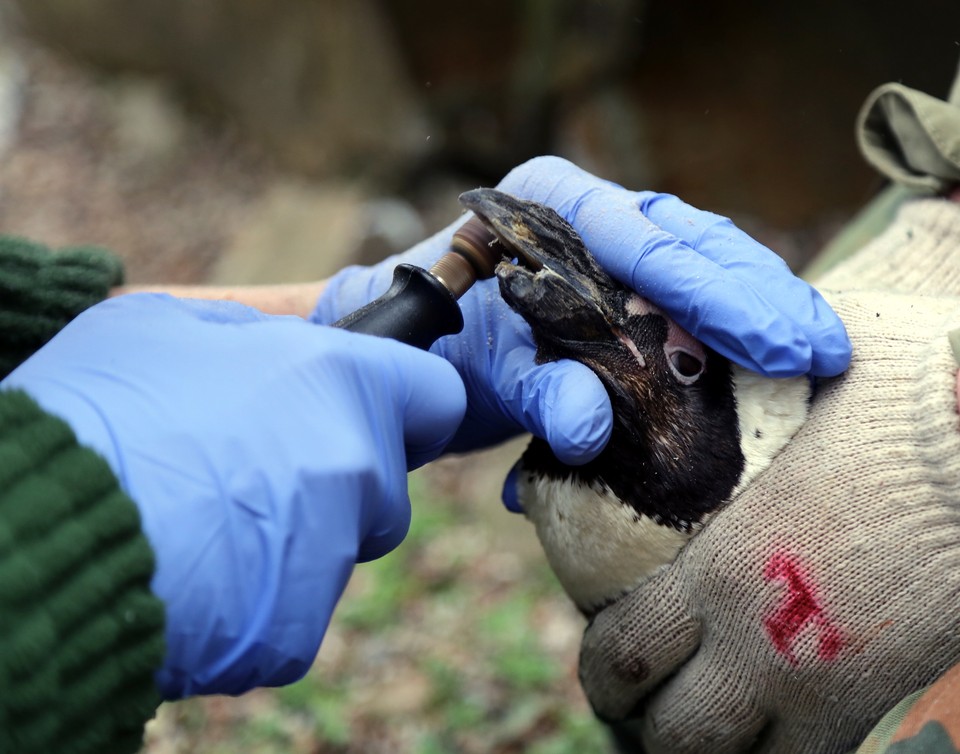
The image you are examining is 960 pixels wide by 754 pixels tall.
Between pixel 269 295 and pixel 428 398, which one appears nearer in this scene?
pixel 428 398

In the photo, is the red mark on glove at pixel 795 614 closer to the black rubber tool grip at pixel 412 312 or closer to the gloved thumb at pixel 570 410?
the gloved thumb at pixel 570 410

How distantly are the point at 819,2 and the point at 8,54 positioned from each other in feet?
18.7

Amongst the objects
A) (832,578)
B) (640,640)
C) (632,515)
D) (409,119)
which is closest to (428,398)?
(632,515)

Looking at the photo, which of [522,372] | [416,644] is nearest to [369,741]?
[416,644]

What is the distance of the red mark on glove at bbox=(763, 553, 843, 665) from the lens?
1250 millimetres

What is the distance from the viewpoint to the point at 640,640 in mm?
1407

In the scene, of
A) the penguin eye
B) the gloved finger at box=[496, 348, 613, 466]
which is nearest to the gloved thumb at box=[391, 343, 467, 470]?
the gloved finger at box=[496, 348, 613, 466]

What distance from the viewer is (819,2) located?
4324mm

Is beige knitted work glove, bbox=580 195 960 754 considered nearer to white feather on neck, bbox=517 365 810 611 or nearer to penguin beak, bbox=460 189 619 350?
white feather on neck, bbox=517 365 810 611

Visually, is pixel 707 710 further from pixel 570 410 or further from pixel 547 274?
pixel 547 274

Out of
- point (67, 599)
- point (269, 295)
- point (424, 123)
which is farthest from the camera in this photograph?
point (424, 123)

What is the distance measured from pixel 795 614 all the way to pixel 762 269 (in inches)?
21.1

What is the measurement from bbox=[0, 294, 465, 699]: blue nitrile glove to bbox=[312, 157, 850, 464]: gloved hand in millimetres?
282

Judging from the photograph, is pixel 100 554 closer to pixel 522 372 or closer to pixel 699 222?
pixel 522 372
